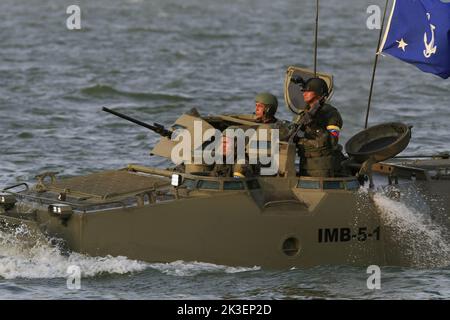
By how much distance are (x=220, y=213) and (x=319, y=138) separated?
202 centimetres

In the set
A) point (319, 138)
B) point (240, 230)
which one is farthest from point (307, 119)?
point (240, 230)

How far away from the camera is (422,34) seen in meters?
22.1

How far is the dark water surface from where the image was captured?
1917 centimetres

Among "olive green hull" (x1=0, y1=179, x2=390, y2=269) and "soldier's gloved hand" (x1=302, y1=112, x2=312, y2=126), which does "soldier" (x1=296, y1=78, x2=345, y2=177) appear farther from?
"olive green hull" (x1=0, y1=179, x2=390, y2=269)

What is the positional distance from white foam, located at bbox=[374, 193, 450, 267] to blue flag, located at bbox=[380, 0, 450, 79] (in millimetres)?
2612

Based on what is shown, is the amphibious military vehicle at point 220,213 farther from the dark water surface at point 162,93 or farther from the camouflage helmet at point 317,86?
the camouflage helmet at point 317,86

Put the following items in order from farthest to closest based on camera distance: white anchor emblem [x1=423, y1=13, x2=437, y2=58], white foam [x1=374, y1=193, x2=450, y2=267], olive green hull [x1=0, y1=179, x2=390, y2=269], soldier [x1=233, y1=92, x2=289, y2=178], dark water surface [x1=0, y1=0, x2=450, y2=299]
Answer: white anchor emblem [x1=423, y1=13, x2=437, y2=58] < white foam [x1=374, y1=193, x2=450, y2=267] < soldier [x1=233, y1=92, x2=289, y2=178] < dark water surface [x1=0, y1=0, x2=450, y2=299] < olive green hull [x1=0, y1=179, x2=390, y2=269]

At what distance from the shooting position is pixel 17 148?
3031 centimetres

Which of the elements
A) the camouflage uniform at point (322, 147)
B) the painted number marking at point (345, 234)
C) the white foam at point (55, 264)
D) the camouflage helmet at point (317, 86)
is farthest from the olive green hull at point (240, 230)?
the camouflage helmet at point (317, 86)

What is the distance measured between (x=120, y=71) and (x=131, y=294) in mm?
25824

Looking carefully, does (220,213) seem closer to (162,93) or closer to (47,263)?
(47,263)

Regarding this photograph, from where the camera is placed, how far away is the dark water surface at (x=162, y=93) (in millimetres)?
19172

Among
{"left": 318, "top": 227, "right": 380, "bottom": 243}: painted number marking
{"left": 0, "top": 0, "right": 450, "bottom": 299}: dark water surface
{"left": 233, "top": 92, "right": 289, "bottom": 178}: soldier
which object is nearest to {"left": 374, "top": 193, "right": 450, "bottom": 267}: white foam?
{"left": 0, "top": 0, "right": 450, "bottom": 299}: dark water surface
